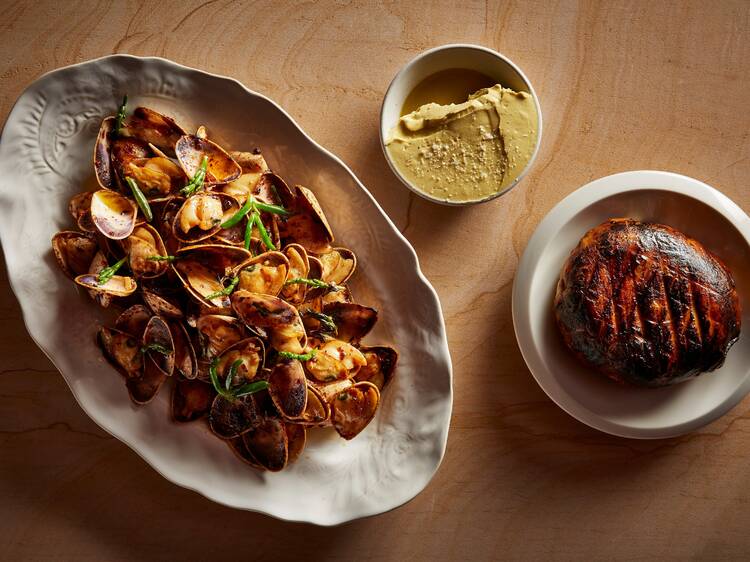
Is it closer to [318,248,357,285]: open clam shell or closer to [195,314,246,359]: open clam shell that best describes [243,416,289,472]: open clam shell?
[195,314,246,359]: open clam shell

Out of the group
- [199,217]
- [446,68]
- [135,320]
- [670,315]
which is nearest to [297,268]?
[199,217]

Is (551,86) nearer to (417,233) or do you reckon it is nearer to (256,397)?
(417,233)

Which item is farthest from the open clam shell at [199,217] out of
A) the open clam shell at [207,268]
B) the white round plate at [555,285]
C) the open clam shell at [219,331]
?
the white round plate at [555,285]

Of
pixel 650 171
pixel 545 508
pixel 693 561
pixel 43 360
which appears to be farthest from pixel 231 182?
pixel 693 561

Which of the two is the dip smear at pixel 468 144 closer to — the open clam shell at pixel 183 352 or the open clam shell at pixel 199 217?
the open clam shell at pixel 199 217

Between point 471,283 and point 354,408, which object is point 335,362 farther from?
point 471,283
